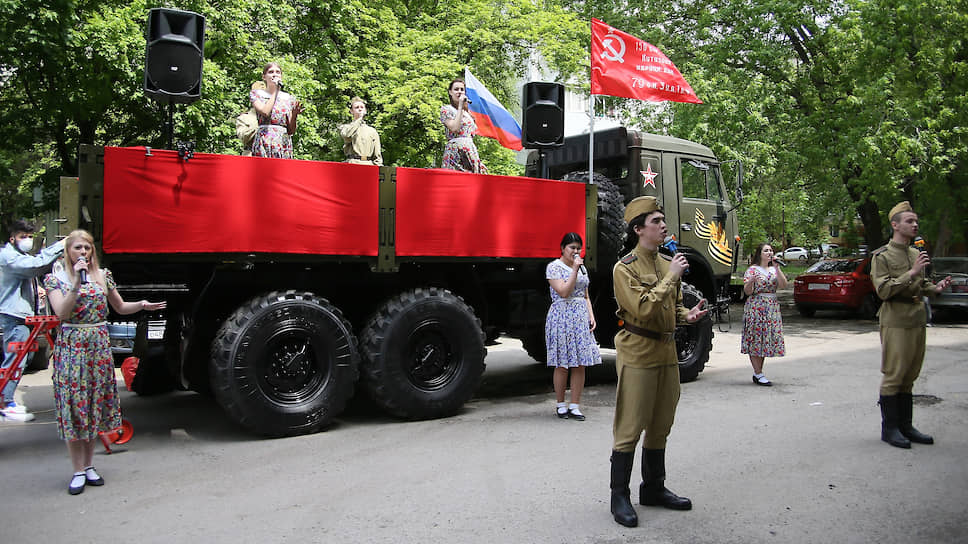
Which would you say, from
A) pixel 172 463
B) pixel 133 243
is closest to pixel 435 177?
pixel 133 243

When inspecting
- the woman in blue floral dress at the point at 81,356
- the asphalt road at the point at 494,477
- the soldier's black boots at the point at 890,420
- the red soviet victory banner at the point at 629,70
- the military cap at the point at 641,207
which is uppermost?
the red soviet victory banner at the point at 629,70

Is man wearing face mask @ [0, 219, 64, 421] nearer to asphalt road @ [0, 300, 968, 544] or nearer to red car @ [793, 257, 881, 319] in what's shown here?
asphalt road @ [0, 300, 968, 544]

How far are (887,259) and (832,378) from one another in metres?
→ 3.77

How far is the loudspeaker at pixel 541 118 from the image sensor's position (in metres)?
9.05

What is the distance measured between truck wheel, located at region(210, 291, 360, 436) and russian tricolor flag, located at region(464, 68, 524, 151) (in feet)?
12.9

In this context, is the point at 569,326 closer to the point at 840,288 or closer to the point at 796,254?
the point at 840,288

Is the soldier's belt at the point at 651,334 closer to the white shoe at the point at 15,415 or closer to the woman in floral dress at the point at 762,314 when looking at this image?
the woman in floral dress at the point at 762,314

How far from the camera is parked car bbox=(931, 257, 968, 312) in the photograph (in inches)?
659

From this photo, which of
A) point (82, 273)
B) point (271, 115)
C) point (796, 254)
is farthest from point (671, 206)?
point (796, 254)

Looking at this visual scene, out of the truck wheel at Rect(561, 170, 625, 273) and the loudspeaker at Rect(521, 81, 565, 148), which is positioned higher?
the loudspeaker at Rect(521, 81, 565, 148)

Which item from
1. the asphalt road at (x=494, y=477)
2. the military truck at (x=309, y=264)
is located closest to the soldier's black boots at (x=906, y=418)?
the asphalt road at (x=494, y=477)

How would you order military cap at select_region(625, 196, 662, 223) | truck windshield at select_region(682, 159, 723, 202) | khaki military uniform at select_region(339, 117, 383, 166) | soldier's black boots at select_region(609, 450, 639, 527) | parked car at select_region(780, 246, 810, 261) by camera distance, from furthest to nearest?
1. parked car at select_region(780, 246, 810, 261)
2. truck windshield at select_region(682, 159, 723, 202)
3. khaki military uniform at select_region(339, 117, 383, 166)
4. military cap at select_region(625, 196, 662, 223)
5. soldier's black boots at select_region(609, 450, 639, 527)

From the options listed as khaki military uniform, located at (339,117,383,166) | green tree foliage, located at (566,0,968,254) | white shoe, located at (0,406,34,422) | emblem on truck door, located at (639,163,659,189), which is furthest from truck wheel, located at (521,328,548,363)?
green tree foliage, located at (566,0,968,254)

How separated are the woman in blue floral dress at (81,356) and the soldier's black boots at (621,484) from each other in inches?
138
